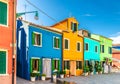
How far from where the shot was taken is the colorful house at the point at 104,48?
177 feet

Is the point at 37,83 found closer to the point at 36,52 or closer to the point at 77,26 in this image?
the point at 36,52

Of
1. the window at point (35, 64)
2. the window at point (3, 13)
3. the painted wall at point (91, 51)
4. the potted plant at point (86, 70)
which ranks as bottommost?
the potted plant at point (86, 70)

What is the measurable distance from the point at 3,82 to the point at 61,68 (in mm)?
16141

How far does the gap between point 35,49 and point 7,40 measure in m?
9.66

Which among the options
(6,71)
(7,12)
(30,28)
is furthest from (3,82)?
(30,28)

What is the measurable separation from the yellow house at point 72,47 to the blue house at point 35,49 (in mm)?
3110

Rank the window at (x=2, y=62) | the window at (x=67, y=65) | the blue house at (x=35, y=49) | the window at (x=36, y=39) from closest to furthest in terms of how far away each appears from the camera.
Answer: the window at (x=2, y=62) → the blue house at (x=35, y=49) → the window at (x=36, y=39) → the window at (x=67, y=65)

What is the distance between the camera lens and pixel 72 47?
136 feet

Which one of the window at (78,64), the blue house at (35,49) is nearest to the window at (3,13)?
the blue house at (35,49)

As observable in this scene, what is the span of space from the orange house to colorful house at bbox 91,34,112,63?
102ft

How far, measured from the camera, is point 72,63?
1638 inches

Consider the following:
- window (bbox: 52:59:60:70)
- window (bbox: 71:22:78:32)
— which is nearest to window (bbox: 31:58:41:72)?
window (bbox: 52:59:60:70)

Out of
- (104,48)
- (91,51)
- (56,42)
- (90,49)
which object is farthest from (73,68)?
(104,48)

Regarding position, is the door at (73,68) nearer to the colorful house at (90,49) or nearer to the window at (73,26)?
the colorful house at (90,49)
